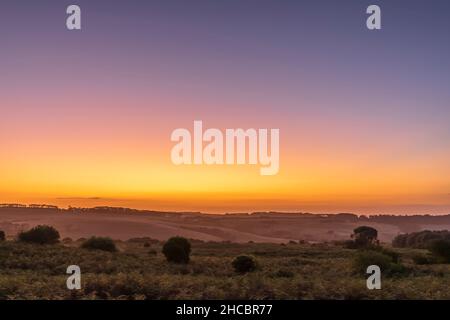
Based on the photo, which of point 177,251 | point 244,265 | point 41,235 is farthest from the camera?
point 41,235

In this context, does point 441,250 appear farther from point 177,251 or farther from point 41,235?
point 41,235

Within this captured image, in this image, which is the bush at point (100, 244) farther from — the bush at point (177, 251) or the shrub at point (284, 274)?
the shrub at point (284, 274)

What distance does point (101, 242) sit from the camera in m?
45.8

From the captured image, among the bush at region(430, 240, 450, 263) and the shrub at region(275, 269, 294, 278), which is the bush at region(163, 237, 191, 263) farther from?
the bush at region(430, 240, 450, 263)

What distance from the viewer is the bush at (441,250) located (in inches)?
1651

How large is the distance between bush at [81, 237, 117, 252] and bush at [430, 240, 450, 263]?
29648 mm

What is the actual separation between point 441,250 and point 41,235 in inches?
1596

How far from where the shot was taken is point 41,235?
5209cm

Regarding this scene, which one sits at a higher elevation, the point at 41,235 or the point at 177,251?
the point at 177,251

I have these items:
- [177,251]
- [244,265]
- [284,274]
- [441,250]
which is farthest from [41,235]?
[441,250]
